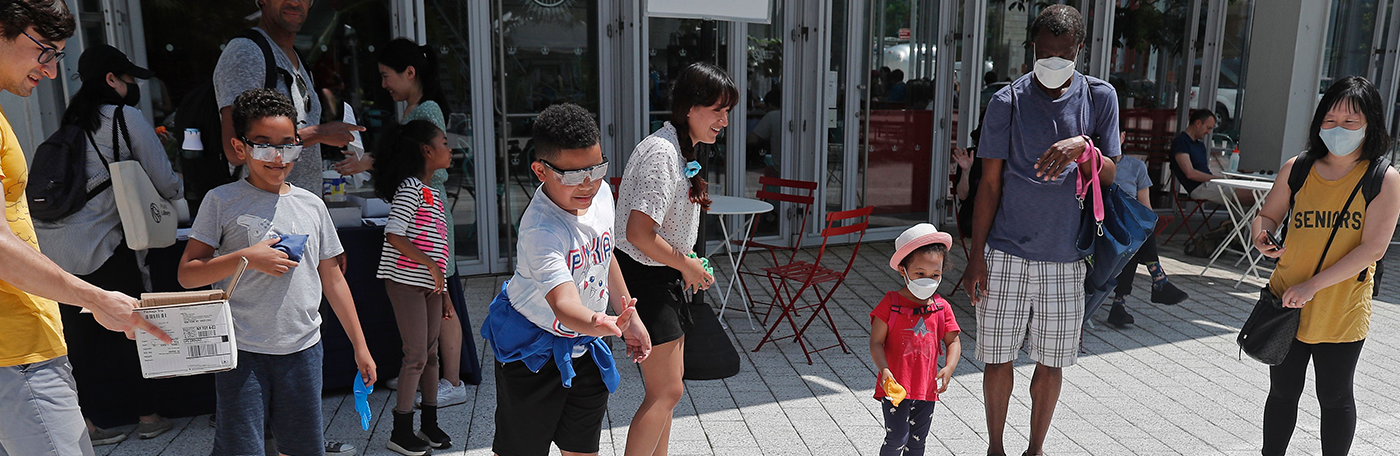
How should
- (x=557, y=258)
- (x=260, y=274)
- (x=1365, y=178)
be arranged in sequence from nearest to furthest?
(x=557, y=258) → (x=260, y=274) → (x=1365, y=178)

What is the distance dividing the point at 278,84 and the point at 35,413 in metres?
1.76

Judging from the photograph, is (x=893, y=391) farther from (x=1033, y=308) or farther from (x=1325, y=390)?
(x=1325, y=390)

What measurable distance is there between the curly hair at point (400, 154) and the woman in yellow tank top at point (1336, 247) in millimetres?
3257

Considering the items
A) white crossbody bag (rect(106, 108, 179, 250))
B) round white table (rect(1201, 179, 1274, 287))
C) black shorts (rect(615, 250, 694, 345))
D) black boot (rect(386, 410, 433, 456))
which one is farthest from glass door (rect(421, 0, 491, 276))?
round white table (rect(1201, 179, 1274, 287))

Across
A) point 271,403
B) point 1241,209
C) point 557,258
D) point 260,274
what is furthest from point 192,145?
point 1241,209

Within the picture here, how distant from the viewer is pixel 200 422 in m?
3.82

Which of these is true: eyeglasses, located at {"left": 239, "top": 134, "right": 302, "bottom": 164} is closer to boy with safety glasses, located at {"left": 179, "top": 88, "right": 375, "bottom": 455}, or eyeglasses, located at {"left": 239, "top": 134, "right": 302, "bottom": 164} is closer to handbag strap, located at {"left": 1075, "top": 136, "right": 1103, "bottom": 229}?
boy with safety glasses, located at {"left": 179, "top": 88, "right": 375, "bottom": 455}

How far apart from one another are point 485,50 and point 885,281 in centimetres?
375

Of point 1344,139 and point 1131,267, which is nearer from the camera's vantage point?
point 1344,139

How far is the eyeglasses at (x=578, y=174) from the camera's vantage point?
2.23 meters

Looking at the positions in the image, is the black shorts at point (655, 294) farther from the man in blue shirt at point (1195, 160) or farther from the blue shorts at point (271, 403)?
the man in blue shirt at point (1195, 160)

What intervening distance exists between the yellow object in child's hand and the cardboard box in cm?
191

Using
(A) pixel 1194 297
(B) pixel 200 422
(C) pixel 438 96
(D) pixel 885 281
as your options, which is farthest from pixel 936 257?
(A) pixel 1194 297

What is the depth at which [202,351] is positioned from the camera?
2113 millimetres
